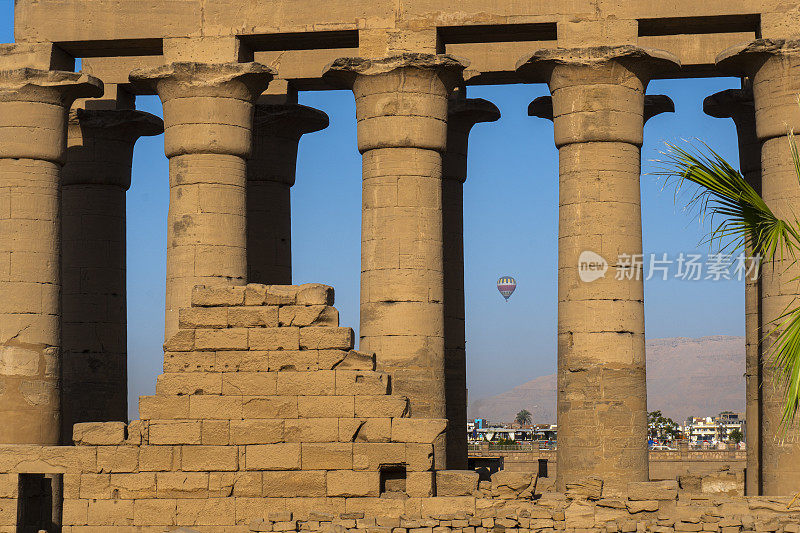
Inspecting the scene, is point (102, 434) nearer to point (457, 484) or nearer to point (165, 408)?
point (165, 408)

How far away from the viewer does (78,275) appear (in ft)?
124

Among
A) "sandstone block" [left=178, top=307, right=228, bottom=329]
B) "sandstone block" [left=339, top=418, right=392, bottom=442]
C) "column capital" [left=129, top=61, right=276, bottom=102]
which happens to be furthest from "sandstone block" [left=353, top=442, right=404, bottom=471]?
"column capital" [left=129, top=61, right=276, bottom=102]

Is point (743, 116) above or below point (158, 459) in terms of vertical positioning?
above

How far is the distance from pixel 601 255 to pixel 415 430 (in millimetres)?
9377

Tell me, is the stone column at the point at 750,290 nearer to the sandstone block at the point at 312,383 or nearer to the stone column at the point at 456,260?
the stone column at the point at 456,260

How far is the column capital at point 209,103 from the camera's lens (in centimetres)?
3266

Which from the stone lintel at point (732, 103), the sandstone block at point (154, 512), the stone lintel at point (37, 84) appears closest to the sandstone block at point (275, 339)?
the sandstone block at point (154, 512)

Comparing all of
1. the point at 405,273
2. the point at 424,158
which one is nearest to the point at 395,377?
the point at 405,273

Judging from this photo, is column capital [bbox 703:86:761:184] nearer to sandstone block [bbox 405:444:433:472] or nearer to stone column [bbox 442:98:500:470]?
stone column [bbox 442:98:500:470]

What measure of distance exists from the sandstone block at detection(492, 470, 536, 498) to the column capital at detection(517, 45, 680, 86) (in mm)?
11429

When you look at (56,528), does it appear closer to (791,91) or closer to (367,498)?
(367,498)

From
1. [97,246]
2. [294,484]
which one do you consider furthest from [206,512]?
[97,246]

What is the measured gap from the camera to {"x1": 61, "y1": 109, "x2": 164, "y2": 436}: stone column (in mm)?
37375

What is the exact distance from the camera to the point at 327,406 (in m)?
23.8
